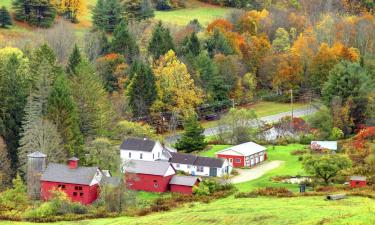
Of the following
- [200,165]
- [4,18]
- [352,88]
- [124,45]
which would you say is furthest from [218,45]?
[200,165]

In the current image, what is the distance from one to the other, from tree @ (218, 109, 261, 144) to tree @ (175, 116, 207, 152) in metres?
5.18

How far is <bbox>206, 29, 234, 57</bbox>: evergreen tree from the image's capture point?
11294 centimetres

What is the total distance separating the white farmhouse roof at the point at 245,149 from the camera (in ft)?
258

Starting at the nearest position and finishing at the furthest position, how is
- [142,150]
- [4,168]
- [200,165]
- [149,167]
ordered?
1. [149,167]
2. [4,168]
3. [200,165]
4. [142,150]

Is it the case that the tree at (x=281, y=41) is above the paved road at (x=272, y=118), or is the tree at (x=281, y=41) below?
above

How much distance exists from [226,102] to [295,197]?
4686 centimetres

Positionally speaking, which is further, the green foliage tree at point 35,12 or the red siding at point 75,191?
the green foliage tree at point 35,12

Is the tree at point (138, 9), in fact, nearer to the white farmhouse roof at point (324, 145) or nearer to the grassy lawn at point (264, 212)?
the white farmhouse roof at point (324, 145)

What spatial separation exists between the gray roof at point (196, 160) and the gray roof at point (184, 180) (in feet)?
18.0

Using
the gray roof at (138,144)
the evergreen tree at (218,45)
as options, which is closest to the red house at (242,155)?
the gray roof at (138,144)

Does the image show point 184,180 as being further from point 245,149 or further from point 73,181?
point 245,149

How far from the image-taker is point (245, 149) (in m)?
79.5

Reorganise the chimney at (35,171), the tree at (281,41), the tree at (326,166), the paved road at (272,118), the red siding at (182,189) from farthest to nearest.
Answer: the tree at (281,41), the paved road at (272,118), the red siding at (182,189), the chimney at (35,171), the tree at (326,166)

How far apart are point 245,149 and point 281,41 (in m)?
43.7
